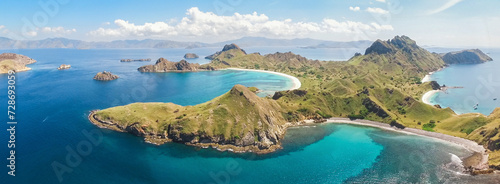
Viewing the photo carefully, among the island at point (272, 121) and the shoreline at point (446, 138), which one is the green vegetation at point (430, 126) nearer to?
the island at point (272, 121)

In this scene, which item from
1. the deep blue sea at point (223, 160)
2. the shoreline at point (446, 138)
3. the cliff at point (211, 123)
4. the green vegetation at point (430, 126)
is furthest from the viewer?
Result: the green vegetation at point (430, 126)

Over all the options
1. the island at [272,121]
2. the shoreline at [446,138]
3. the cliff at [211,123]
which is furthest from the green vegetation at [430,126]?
the cliff at [211,123]

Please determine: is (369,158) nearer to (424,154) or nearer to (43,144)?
(424,154)

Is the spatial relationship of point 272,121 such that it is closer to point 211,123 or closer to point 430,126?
point 211,123

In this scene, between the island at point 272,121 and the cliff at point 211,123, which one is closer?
the island at point 272,121

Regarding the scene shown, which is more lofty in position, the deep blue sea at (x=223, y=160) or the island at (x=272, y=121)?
the island at (x=272, y=121)

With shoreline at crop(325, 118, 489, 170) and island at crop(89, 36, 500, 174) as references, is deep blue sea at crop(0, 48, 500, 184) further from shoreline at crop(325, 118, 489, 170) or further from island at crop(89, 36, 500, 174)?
island at crop(89, 36, 500, 174)

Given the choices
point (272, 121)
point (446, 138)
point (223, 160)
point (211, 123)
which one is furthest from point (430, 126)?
point (211, 123)

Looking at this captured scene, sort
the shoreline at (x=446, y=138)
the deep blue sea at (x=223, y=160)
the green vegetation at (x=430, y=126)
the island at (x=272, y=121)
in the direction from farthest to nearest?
the green vegetation at (x=430, y=126) → the island at (x=272, y=121) → the shoreline at (x=446, y=138) → the deep blue sea at (x=223, y=160)
